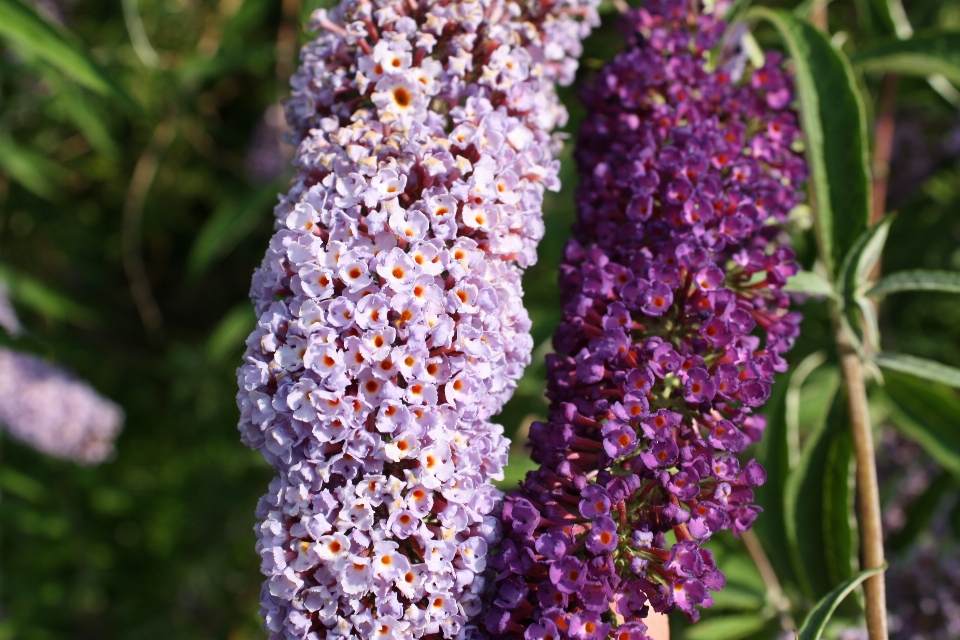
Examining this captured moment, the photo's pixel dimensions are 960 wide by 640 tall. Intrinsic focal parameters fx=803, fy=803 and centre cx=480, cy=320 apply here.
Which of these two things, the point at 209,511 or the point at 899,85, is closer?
the point at 899,85

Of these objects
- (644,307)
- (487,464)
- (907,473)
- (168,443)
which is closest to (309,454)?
(487,464)

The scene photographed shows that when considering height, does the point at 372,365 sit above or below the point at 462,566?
above

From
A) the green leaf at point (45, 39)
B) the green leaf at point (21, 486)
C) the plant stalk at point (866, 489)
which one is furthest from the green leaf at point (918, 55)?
the green leaf at point (21, 486)

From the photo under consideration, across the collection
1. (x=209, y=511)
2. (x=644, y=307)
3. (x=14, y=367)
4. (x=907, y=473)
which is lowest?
(x=209, y=511)

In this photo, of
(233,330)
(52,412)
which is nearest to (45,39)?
(233,330)

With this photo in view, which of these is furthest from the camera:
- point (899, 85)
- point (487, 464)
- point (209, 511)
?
point (209, 511)

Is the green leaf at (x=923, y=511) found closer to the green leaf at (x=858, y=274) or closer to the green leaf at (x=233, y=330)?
the green leaf at (x=858, y=274)

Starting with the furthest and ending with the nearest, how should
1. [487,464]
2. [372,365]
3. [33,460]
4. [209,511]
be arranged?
[33,460]
[209,511]
[487,464]
[372,365]

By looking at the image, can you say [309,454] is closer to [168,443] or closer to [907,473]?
[907,473]
